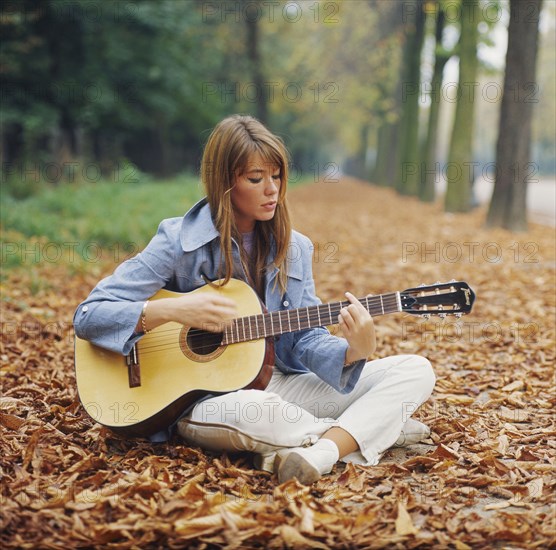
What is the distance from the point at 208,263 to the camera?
12.1 feet

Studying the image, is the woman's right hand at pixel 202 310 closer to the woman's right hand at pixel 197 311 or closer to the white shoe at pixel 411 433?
the woman's right hand at pixel 197 311

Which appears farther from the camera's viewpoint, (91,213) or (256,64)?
(256,64)

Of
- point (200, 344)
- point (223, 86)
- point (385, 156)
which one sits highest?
point (223, 86)

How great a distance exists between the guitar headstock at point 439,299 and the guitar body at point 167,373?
2.33 feet

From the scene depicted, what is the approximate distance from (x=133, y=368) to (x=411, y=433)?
1.43 meters

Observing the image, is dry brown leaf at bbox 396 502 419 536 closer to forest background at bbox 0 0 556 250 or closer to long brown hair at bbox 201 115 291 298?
long brown hair at bbox 201 115 291 298

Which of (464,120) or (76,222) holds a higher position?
(464,120)

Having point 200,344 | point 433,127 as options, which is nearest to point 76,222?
point 200,344

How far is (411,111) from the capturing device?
24.8 metres

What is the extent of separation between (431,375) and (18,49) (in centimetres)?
1591

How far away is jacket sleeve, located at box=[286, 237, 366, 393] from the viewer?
11.8 feet

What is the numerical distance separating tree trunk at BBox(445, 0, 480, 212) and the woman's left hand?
47.1 feet

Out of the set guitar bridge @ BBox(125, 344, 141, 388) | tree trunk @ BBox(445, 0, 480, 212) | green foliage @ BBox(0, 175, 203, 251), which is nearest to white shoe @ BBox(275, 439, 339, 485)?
guitar bridge @ BBox(125, 344, 141, 388)

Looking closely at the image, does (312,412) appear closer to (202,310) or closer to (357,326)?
(357,326)
